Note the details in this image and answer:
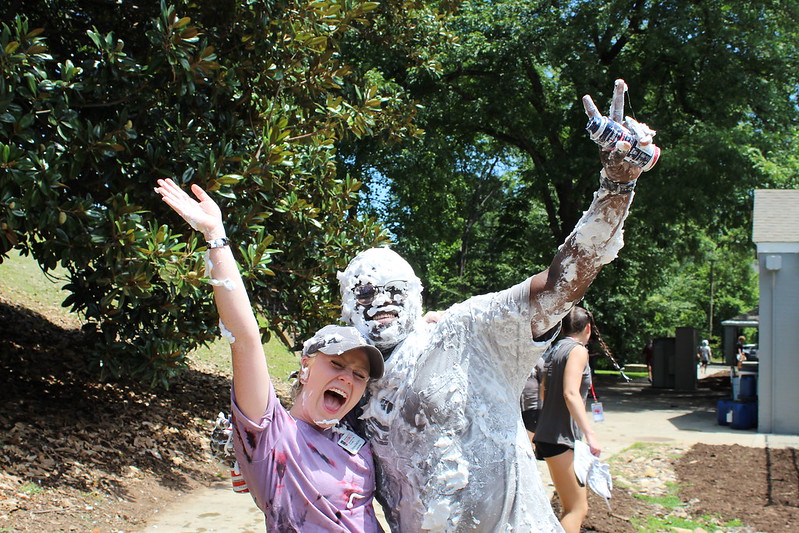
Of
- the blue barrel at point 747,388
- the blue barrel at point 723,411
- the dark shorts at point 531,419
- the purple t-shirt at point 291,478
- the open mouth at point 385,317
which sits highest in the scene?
→ the open mouth at point 385,317

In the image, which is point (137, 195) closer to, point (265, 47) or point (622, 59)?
point (265, 47)

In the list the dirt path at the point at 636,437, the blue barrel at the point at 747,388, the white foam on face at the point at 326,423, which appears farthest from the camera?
the blue barrel at the point at 747,388

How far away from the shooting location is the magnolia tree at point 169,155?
507cm

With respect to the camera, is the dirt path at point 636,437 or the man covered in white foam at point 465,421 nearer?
the man covered in white foam at point 465,421

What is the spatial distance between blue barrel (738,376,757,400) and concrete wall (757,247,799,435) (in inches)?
49.6

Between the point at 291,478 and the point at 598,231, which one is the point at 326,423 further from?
the point at 598,231

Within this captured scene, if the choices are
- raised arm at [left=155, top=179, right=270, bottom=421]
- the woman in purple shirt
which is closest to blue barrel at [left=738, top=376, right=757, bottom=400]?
the woman in purple shirt

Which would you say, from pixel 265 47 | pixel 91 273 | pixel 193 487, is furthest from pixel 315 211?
pixel 193 487

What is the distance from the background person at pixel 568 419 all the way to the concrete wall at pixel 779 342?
7949 millimetres

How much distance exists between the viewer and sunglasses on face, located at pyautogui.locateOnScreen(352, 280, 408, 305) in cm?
223

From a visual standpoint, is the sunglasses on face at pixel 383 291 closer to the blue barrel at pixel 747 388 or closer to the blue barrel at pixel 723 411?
the blue barrel at pixel 723 411

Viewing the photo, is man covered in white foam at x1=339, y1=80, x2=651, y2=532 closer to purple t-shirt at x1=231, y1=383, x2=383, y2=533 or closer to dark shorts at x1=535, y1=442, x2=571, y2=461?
purple t-shirt at x1=231, y1=383, x2=383, y2=533

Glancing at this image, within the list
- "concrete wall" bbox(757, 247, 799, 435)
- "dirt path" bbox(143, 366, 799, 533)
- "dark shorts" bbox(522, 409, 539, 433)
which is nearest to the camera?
"dark shorts" bbox(522, 409, 539, 433)

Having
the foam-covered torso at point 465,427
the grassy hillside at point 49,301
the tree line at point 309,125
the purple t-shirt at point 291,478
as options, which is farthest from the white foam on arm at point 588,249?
the grassy hillside at point 49,301
